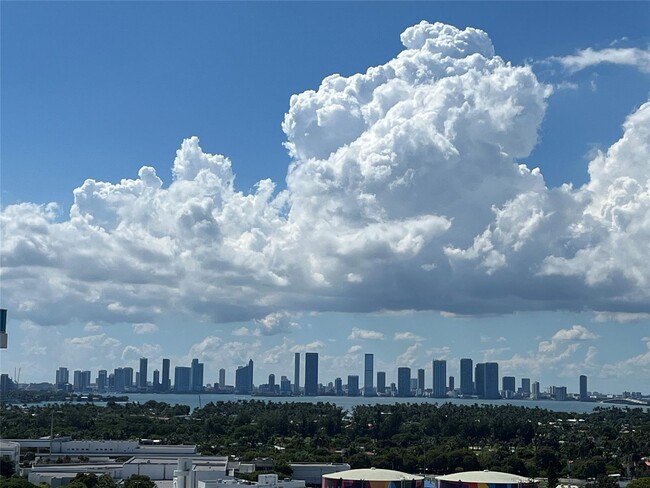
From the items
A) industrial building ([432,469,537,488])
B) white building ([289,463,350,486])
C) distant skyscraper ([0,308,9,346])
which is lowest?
white building ([289,463,350,486])

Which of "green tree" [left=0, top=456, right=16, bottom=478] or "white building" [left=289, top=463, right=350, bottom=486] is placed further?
"white building" [left=289, top=463, right=350, bottom=486]

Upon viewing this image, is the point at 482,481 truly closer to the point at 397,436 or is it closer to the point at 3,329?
the point at 3,329

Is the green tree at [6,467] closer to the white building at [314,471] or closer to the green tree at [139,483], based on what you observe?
the green tree at [139,483]

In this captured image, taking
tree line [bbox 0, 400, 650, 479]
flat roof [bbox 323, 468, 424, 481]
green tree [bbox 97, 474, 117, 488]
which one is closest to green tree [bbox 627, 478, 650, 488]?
tree line [bbox 0, 400, 650, 479]

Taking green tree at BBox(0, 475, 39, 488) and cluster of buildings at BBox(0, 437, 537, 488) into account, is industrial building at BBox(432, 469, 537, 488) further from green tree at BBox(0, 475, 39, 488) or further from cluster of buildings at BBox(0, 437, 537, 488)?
green tree at BBox(0, 475, 39, 488)

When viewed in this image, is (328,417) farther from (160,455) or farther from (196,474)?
(196,474)

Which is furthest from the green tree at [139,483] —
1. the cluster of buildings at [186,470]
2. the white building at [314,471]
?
the white building at [314,471]

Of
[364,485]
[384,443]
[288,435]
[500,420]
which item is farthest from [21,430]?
[364,485]

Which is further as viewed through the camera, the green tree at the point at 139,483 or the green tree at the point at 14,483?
A: the green tree at the point at 139,483
